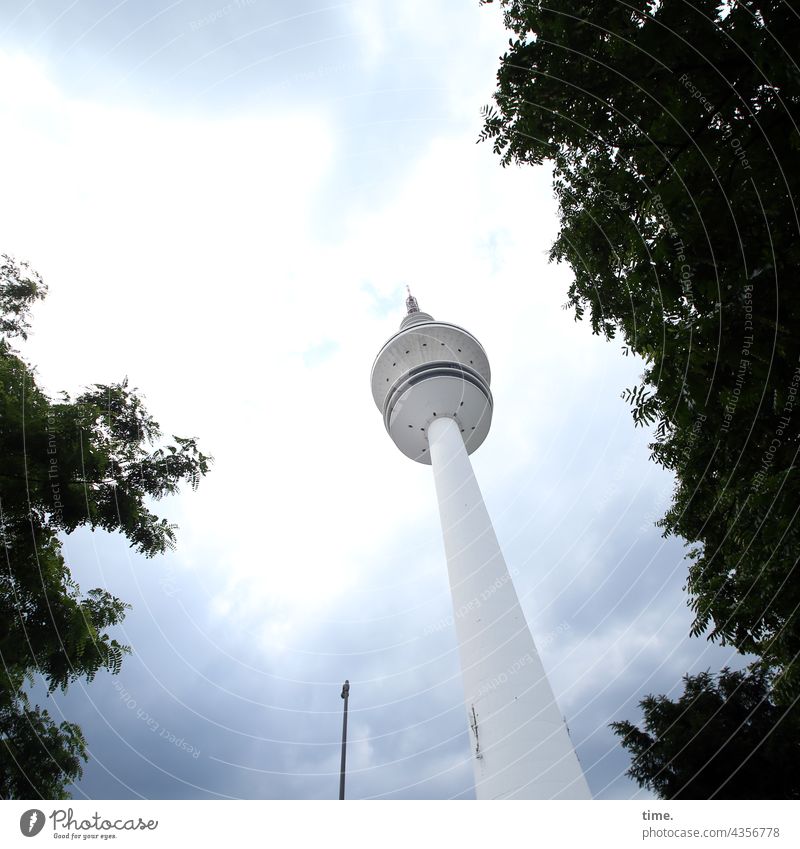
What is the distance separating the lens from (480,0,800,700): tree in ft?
18.1

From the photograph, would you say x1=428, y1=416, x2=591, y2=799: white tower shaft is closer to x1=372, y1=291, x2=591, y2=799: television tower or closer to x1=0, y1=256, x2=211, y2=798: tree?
x1=372, y1=291, x2=591, y2=799: television tower

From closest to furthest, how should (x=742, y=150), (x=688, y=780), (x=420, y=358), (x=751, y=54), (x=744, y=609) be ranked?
1. (x=751, y=54)
2. (x=742, y=150)
3. (x=744, y=609)
4. (x=688, y=780)
5. (x=420, y=358)

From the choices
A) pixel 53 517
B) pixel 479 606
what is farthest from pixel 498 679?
pixel 53 517

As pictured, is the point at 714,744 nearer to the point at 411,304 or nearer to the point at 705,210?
the point at 705,210

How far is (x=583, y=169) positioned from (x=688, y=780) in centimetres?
1753

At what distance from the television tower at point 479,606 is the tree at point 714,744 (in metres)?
2.62

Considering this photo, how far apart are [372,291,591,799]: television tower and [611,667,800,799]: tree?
8.58 feet

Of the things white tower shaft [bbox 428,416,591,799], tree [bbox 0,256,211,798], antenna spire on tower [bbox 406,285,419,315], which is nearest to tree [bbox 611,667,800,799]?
white tower shaft [bbox 428,416,591,799]

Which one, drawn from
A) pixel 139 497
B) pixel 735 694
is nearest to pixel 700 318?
pixel 139 497

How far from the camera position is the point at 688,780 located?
49.8 ft

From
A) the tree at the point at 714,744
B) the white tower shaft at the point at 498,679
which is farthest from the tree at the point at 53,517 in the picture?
the tree at the point at 714,744

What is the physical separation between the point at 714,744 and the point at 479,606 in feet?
28.1

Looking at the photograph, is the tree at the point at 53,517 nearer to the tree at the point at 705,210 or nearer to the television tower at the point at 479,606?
the tree at the point at 705,210
